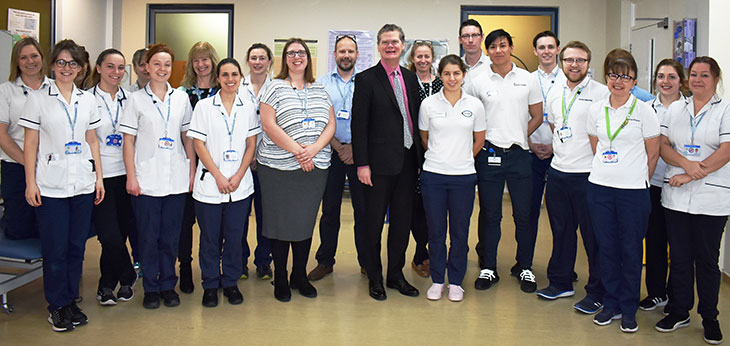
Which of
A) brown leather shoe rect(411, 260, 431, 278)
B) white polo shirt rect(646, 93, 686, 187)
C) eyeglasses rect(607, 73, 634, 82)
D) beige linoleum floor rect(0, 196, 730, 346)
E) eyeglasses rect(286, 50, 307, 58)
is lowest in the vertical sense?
beige linoleum floor rect(0, 196, 730, 346)

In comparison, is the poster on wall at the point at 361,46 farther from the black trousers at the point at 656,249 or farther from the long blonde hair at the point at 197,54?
the black trousers at the point at 656,249

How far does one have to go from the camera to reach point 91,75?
3.67 m

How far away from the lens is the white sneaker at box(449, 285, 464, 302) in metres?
3.80

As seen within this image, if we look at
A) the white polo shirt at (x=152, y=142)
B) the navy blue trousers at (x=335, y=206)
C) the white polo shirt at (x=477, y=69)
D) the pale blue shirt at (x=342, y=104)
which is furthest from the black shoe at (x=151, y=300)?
the white polo shirt at (x=477, y=69)

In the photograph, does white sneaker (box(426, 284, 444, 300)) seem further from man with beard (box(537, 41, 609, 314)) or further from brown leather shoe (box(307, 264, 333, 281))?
brown leather shoe (box(307, 264, 333, 281))

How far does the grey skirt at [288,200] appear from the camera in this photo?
3605 mm

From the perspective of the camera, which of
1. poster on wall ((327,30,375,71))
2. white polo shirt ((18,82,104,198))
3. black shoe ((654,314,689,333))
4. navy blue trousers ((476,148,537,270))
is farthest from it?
poster on wall ((327,30,375,71))

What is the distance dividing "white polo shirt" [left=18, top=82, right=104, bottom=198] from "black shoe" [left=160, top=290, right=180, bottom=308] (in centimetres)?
82

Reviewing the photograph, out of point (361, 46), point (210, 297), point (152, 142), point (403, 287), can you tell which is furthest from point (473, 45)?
point (361, 46)

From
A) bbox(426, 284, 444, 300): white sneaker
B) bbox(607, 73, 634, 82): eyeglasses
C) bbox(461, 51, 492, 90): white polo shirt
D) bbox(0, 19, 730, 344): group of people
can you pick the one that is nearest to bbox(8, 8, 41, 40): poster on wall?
bbox(0, 19, 730, 344): group of people

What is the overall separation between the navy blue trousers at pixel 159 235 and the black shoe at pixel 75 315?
1.31ft

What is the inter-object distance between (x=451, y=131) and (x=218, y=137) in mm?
1403

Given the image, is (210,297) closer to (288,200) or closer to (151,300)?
(151,300)

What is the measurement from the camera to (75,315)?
10.7 ft
